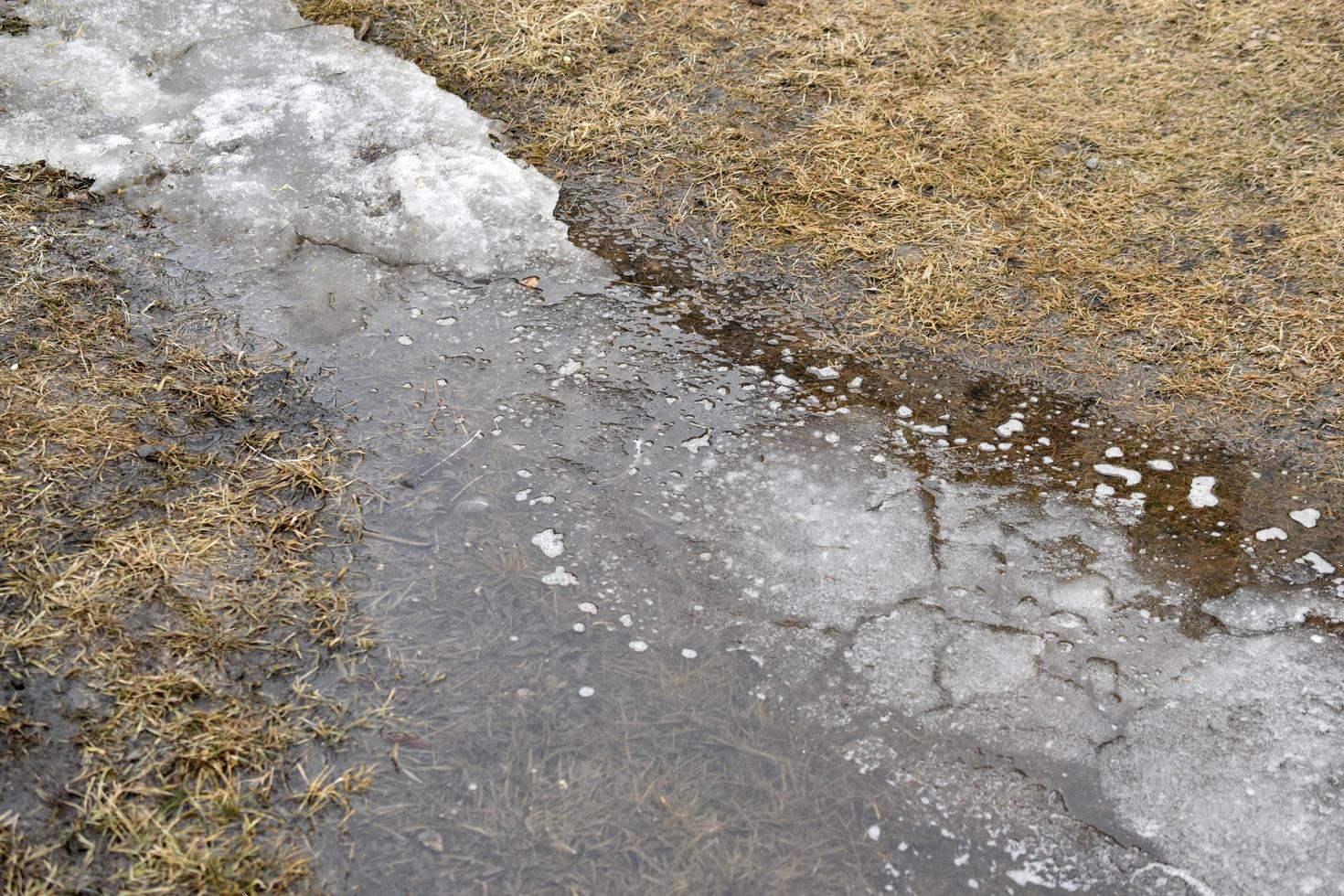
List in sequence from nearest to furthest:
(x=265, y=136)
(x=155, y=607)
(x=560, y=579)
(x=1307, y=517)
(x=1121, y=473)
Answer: (x=155, y=607)
(x=560, y=579)
(x=1307, y=517)
(x=1121, y=473)
(x=265, y=136)

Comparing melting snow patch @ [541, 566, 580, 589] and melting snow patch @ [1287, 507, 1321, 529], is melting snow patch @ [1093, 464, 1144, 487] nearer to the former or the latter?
melting snow patch @ [1287, 507, 1321, 529]

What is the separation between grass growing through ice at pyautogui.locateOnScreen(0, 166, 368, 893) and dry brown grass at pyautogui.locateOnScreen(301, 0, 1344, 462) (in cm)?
186

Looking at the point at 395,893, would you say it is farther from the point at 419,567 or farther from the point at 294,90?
the point at 294,90

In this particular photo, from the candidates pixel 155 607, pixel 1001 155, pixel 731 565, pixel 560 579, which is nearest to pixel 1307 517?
pixel 731 565

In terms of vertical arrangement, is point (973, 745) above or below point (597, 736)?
above

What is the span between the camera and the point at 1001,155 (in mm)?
4109

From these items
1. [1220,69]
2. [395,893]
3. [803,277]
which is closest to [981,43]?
[1220,69]

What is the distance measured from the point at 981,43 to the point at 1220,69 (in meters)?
1.04

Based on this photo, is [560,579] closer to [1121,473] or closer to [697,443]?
[697,443]

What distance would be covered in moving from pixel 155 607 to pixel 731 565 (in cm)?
148

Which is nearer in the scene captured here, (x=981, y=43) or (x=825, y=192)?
(x=825, y=192)

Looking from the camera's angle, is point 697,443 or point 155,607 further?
point 697,443

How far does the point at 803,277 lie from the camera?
12.1 feet

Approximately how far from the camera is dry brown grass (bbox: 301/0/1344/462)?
3.44 m
